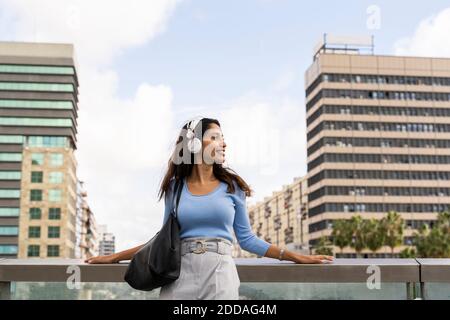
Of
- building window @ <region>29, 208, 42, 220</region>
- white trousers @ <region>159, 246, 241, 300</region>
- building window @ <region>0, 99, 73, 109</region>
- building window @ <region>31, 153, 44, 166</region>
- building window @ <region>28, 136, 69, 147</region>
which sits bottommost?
white trousers @ <region>159, 246, 241, 300</region>

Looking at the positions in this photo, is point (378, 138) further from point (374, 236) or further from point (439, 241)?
point (439, 241)

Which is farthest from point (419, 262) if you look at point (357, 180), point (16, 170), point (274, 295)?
point (16, 170)

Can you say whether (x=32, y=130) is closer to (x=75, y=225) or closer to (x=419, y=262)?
(x=75, y=225)

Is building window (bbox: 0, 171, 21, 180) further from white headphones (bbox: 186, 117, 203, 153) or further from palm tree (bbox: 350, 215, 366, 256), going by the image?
white headphones (bbox: 186, 117, 203, 153)

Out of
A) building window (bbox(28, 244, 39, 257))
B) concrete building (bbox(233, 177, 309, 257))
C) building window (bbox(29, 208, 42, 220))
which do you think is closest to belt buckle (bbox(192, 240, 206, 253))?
concrete building (bbox(233, 177, 309, 257))

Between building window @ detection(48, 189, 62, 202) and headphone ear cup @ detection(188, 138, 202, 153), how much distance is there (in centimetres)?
10562

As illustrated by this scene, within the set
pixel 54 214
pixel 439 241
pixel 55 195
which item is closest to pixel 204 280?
pixel 439 241

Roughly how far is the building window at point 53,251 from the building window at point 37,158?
13693 millimetres

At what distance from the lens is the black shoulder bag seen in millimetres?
3395

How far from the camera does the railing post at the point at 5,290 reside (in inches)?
171

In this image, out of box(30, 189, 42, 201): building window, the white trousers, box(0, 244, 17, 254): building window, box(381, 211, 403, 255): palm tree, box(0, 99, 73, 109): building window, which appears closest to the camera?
the white trousers

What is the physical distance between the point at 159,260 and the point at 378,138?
4175 inches

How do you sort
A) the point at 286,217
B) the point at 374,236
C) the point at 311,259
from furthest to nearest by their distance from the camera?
the point at 286,217 → the point at 374,236 → the point at 311,259

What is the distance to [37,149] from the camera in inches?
4274
